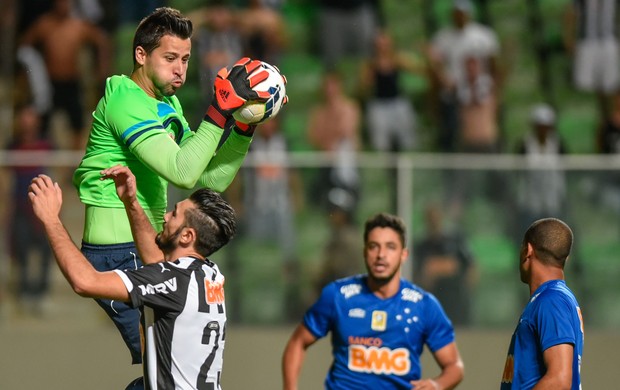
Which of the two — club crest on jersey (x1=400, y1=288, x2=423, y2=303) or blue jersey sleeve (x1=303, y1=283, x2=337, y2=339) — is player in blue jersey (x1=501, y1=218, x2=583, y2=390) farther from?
blue jersey sleeve (x1=303, y1=283, x2=337, y2=339)

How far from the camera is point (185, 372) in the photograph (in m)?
4.39

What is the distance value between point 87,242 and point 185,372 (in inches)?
29.2

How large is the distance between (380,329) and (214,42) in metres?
5.47

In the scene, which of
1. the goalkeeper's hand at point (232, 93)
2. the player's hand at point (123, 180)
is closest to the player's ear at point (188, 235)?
the player's hand at point (123, 180)

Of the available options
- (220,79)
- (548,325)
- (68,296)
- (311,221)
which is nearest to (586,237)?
(311,221)

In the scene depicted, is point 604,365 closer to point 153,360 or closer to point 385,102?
point 385,102

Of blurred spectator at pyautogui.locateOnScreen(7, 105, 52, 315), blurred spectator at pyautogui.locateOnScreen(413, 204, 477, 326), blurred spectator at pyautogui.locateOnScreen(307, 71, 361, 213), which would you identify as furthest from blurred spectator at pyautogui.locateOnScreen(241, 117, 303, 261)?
blurred spectator at pyautogui.locateOnScreen(7, 105, 52, 315)

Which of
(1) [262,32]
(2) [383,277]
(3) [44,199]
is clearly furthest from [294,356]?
(1) [262,32]

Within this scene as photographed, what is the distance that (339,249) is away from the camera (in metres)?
9.44

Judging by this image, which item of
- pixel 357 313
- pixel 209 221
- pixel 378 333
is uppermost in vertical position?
pixel 209 221

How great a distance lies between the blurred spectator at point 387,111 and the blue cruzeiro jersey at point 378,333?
15.8 ft

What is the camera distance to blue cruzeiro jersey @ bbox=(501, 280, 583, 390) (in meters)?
4.77

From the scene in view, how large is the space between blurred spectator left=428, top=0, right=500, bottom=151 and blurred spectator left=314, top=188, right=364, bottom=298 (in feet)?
7.63

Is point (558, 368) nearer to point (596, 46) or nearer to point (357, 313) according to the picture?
point (357, 313)
